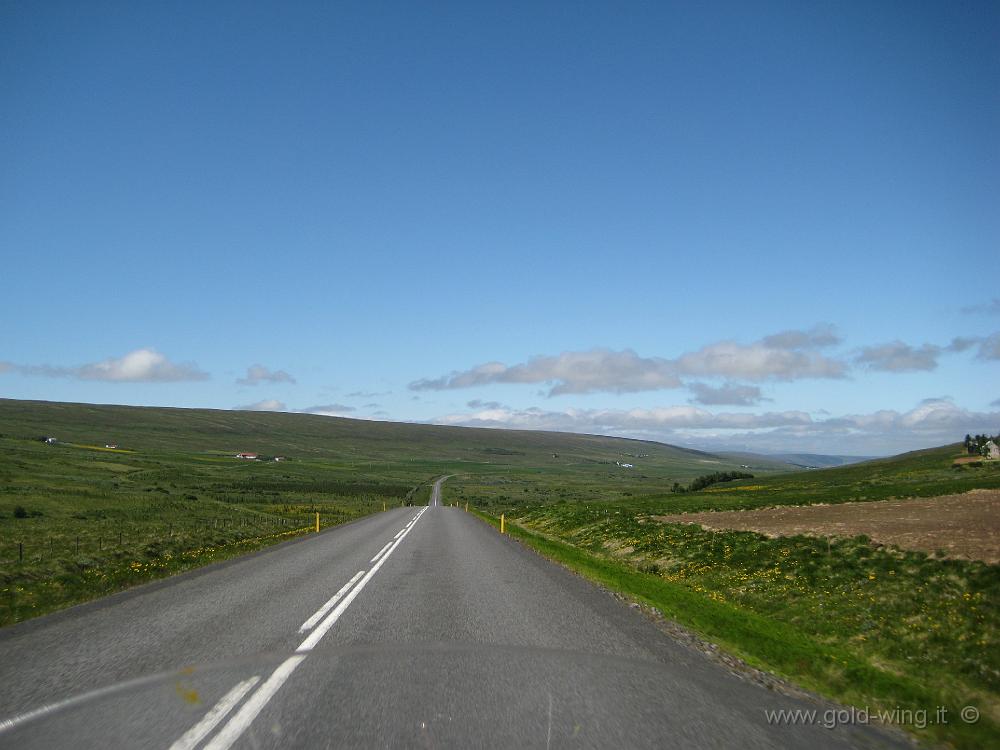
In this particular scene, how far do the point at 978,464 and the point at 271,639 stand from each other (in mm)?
89233

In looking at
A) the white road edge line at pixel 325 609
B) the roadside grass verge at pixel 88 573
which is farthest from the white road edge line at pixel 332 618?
the roadside grass verge at pixel 88 573

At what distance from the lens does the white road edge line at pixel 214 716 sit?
5.35m

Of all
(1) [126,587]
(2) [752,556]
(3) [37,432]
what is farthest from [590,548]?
(3) [37,432]

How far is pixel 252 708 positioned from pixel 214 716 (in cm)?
34

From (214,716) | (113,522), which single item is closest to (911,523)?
(214,716)

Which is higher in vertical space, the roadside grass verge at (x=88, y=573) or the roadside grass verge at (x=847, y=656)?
the roadside grass verge at (x=847, y=656)

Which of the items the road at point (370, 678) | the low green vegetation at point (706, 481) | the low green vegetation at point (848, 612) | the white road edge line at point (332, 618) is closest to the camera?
the road at point (370, 678)

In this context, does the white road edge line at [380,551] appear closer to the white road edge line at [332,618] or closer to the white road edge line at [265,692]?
the white road edge line at [332,618]

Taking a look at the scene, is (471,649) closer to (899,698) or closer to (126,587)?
(899,698)

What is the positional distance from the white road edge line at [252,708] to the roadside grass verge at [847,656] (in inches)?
238

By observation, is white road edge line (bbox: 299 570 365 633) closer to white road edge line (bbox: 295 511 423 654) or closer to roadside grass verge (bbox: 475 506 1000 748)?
white road edge line (bbox: 295 511 423 654)

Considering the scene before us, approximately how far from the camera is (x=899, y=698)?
7.06m

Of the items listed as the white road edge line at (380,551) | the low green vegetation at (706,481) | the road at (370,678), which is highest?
the road at (370,678)

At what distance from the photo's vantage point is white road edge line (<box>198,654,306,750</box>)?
5.36 m
